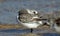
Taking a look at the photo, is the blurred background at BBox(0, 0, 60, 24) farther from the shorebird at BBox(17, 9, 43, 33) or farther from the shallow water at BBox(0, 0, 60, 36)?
the shorebird at BBox(17, 9, 43, 33)

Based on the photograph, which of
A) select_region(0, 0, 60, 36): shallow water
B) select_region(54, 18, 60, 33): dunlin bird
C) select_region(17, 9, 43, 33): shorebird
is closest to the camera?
select_region(54, 18, 60, 33): dunlin bird

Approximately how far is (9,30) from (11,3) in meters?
3.29

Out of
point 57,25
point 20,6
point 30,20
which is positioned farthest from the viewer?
point 20,6

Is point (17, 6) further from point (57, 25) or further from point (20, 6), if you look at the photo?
point (57, 25)

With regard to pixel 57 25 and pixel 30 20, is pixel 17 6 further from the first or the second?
pixel 57 25

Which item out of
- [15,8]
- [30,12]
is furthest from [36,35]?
[15,8]

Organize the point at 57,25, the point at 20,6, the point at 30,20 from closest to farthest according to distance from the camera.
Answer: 1. the point at 57,25
2. the point at 30,20
3. the point at 20,6

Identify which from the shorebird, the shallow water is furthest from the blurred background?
the shorebird

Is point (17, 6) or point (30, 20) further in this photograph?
point (17, 6)

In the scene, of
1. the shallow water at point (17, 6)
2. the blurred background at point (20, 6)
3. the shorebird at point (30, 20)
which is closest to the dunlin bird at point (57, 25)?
the shorebird at point (30, 20)

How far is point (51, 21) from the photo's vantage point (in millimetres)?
7707

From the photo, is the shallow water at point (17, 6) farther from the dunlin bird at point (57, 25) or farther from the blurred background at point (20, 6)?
the dunlin bird at point (57, 25)

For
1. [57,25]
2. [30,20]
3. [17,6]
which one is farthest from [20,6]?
[57,25]

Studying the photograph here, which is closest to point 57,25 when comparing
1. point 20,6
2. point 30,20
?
point 30,20
